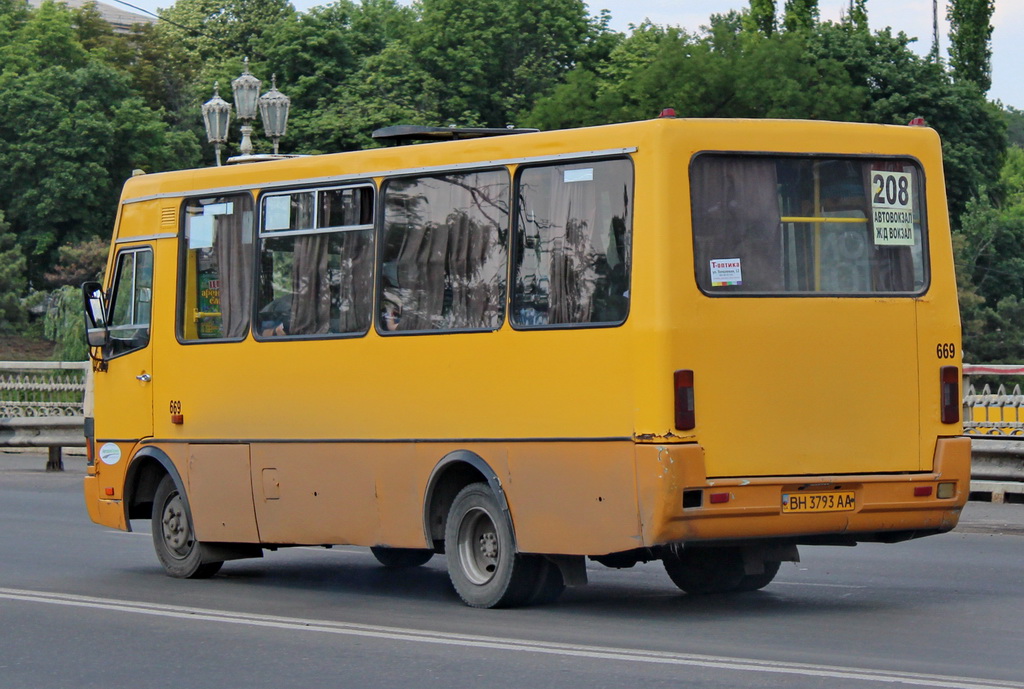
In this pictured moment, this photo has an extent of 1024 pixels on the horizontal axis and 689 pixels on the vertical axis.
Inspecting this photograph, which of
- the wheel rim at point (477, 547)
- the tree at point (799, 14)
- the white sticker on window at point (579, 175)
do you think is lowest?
the wheel rim at point (477, 547)

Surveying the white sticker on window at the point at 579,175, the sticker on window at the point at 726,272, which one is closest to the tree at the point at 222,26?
the white sticker on window at the point at 579,175

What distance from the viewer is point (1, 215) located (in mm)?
66250

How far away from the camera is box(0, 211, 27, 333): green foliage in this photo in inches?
2475

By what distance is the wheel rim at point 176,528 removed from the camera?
495 inches

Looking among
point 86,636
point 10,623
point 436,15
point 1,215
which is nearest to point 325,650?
point 86,636

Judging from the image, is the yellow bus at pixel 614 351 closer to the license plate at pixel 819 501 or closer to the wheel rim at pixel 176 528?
the license plate at pixel 819 501

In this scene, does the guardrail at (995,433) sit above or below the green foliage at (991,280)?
below

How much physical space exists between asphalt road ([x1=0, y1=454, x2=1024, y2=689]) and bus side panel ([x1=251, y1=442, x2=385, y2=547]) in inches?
16.3

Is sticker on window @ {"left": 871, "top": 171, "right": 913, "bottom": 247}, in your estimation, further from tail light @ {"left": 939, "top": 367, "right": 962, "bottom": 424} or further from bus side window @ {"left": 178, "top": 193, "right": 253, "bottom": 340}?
bus side window @ {"left": 178, "top": 193, "right": 253, "bottom": 340}

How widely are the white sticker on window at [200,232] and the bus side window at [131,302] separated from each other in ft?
1.66

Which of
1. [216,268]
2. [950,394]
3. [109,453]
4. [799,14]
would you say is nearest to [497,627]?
[950,394]

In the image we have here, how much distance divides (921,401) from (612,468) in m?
1.90

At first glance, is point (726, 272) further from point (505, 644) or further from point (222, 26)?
point (222, 26)

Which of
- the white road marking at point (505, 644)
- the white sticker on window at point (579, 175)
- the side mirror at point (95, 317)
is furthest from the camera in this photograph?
the side mirror at point (95, 317)
